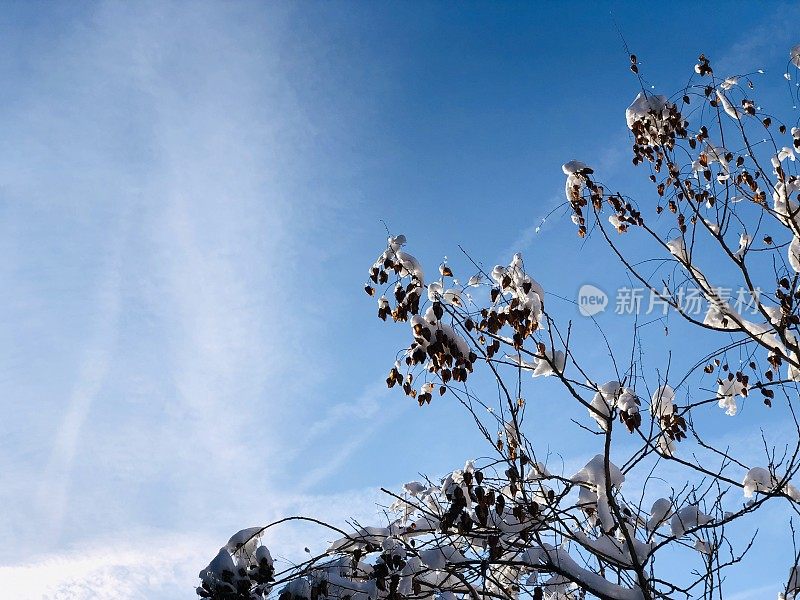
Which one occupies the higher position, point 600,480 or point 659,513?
point 600,480

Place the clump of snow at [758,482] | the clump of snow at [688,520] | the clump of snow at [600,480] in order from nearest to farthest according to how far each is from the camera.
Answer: the clump of snow at [600,480]
the clump of snow at [688,520]
the clump of snow at [758,482]

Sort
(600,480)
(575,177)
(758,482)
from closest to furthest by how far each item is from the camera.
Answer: (600,480) → (758,482) → (575,177)

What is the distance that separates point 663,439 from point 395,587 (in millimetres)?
2635

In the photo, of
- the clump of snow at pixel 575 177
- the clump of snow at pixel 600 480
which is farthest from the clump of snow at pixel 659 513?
the clump of snow at pixel 575 177

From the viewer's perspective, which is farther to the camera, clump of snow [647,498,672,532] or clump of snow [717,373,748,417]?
clump of snow [717,373,748,417]

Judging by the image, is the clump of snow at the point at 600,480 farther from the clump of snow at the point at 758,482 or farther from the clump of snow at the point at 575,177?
the clump of snow at the point at 575,177

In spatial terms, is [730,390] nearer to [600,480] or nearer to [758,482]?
[758,482]

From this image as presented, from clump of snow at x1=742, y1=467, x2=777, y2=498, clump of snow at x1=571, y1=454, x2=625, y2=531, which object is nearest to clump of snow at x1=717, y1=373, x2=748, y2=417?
clump of snow at x1=742, y1=467, x2=777, y2=498

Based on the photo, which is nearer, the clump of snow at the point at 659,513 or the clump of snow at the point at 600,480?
the clump of snow at the point at 600,480

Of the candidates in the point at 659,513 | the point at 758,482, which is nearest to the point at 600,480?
the point at 659,513

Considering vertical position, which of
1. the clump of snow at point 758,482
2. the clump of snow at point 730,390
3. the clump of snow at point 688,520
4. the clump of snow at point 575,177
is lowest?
the clump of snow at point 688,520

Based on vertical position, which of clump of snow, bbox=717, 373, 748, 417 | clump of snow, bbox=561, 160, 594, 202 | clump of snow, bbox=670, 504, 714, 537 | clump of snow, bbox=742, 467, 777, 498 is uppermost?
clump of snow, bbox=561, 160, 594, 202

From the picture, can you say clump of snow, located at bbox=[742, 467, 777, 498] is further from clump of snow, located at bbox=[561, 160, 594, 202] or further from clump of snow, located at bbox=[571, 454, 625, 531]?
clump of snow, located at bbox=[561, 160, 594, 202]

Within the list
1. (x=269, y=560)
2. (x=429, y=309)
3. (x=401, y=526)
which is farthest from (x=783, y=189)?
(x=269, y=560)
